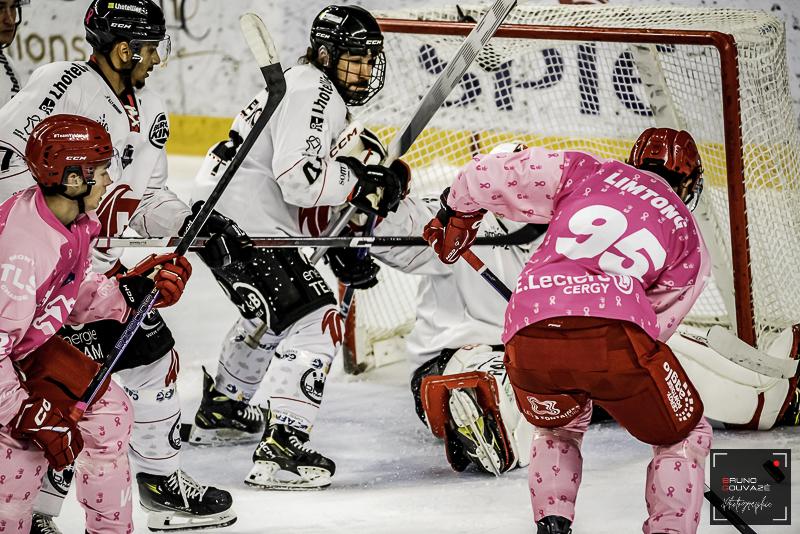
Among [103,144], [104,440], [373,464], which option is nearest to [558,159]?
[103,144]

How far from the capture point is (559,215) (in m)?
2.19

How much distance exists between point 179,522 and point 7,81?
118 centimetres

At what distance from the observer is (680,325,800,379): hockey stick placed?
2.78m

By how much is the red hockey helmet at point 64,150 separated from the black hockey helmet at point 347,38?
976mm

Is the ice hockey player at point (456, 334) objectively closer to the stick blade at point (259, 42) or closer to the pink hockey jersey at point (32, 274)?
the stick blade at point (259, 42)

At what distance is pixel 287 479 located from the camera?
9.67ft

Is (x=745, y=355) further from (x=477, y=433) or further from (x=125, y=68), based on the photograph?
(x=125, y=68)

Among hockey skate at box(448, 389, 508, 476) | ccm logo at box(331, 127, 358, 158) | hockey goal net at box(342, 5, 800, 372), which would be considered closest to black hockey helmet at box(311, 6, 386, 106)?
ccm logo at box(331, 127, 358, 158)

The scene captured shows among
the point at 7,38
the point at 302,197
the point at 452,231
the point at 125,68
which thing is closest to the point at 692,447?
the point at 452,231

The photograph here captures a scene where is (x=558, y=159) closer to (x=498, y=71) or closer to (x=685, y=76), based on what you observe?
(x=685, y=76)

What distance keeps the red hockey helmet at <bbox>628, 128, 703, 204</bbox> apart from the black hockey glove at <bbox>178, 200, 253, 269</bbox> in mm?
947

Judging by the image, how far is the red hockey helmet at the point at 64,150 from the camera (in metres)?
2.08

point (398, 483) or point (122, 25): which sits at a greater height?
point (122, 25)

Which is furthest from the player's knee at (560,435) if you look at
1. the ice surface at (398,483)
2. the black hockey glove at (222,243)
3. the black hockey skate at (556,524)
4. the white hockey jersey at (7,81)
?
the white hockey jersey at (7,81)
